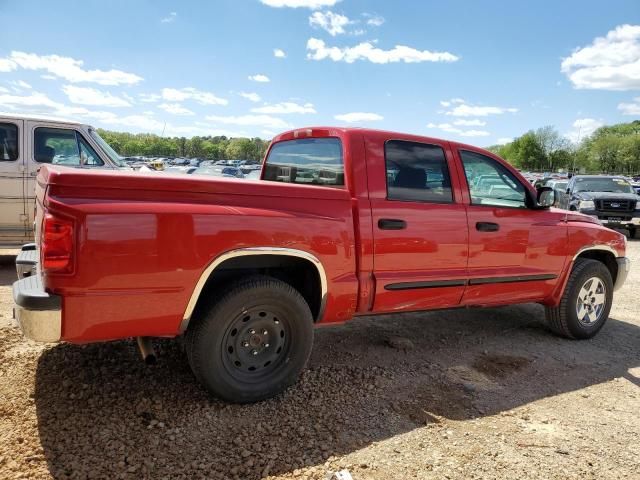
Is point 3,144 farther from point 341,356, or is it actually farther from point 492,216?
point 492,216

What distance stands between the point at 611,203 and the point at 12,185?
15036mm

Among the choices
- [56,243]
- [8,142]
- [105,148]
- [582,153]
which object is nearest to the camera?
[56,243]

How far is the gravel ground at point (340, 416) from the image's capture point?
2.65 m

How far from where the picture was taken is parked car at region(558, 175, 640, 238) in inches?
575

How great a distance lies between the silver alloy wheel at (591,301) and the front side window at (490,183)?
4.08 ft

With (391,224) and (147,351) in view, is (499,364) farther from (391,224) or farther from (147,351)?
(147,351)

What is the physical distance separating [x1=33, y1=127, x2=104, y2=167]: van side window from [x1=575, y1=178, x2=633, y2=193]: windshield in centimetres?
1437

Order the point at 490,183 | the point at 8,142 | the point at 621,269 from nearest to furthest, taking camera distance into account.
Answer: the point at 490,183, the point at 621,269, the point at 8,142

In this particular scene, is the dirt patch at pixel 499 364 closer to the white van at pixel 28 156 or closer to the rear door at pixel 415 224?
the rear door at pixel 415 224

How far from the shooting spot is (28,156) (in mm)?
7016

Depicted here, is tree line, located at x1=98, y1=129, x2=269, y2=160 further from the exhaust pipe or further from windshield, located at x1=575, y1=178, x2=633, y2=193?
the exhaust pipe

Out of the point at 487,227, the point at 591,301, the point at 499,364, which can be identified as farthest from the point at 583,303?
the point at 487,227

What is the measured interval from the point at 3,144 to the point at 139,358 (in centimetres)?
494

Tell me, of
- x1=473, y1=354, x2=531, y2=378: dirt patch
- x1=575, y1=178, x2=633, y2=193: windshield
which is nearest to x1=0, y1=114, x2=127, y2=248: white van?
x1=473, y1=354, x2=531, y2=378: dirt patch
